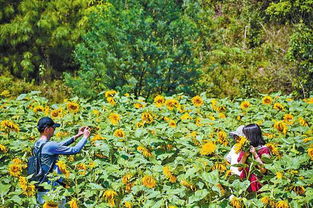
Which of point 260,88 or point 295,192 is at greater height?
point 295,192

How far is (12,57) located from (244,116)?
10630mm

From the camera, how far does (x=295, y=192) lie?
3.08m

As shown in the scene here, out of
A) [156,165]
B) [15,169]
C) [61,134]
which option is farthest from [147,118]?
[15,169]

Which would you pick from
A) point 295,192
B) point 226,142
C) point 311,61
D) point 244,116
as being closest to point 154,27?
point 311,61

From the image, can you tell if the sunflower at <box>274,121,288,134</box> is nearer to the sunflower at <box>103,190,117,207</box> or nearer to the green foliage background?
the sunflower at <box>103,190,117,207</box>

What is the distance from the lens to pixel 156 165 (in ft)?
11.6

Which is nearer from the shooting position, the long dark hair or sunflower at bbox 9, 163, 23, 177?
sunflower at bbox 9, 163, 23, 177

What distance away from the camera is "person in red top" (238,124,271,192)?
129 inches

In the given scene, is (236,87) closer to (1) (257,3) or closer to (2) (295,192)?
(1) (257,3)

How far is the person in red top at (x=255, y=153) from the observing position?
3273mm

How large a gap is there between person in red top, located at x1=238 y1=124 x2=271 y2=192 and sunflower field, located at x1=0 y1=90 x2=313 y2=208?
6 centimetres

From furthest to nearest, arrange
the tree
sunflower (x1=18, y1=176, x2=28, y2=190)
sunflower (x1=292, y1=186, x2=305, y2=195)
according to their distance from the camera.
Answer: the tree → sunflower (x1=18, y1=176, x2=28, y2=190) → sunflower (x1=292, y1=186, x2=305, y2=195)

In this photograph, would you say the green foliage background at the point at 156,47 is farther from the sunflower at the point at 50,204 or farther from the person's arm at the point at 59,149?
the sunflower at the point at 50,204

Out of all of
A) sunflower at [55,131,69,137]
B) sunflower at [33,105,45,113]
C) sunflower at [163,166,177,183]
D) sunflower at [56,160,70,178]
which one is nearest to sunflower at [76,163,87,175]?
sunflower at [56,160,70,178]
